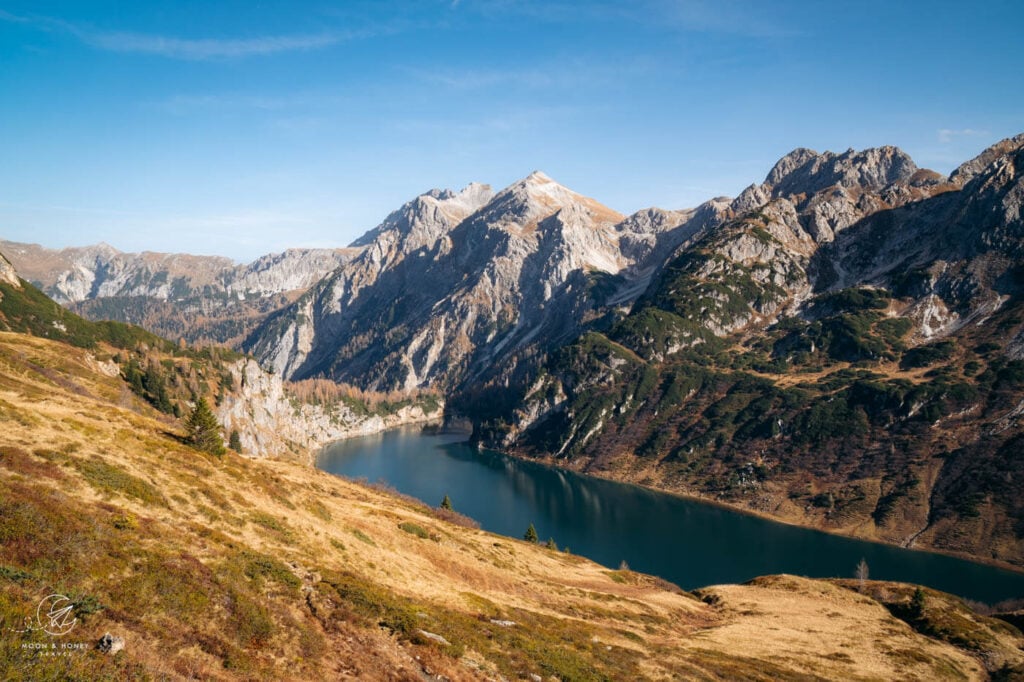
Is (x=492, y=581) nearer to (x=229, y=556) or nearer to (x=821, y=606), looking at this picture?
(x=229, y=556)

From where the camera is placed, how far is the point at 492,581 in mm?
54625

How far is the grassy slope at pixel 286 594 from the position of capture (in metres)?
22.1

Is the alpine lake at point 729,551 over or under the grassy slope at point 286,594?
under

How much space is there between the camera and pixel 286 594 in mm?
30562

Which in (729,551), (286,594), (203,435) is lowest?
(729,551)

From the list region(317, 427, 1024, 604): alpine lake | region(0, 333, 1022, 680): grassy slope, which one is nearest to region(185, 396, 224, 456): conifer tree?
region(0, 333, 1022, 680): grassy slope

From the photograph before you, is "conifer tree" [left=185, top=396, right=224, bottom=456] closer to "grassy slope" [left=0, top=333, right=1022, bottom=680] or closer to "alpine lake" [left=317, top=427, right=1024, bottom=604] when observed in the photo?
"grassy slope" [left=0, top=333, right=1022, bottom=680]

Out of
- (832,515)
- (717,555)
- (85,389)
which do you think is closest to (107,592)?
(85,389)

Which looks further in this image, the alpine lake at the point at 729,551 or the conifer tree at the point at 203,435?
the alpine lake at the point at 729,551

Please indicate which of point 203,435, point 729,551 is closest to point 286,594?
point 203,435

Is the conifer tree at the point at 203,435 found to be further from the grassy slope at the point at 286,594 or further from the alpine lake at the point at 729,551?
the alpine lake at the point at 729,551

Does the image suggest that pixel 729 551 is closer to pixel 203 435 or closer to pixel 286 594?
pixel 203 435

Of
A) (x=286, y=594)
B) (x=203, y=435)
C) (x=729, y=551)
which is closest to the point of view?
(x=286, y=594)

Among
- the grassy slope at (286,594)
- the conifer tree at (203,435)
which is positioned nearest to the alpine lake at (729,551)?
the grassy slope at (286,594)
